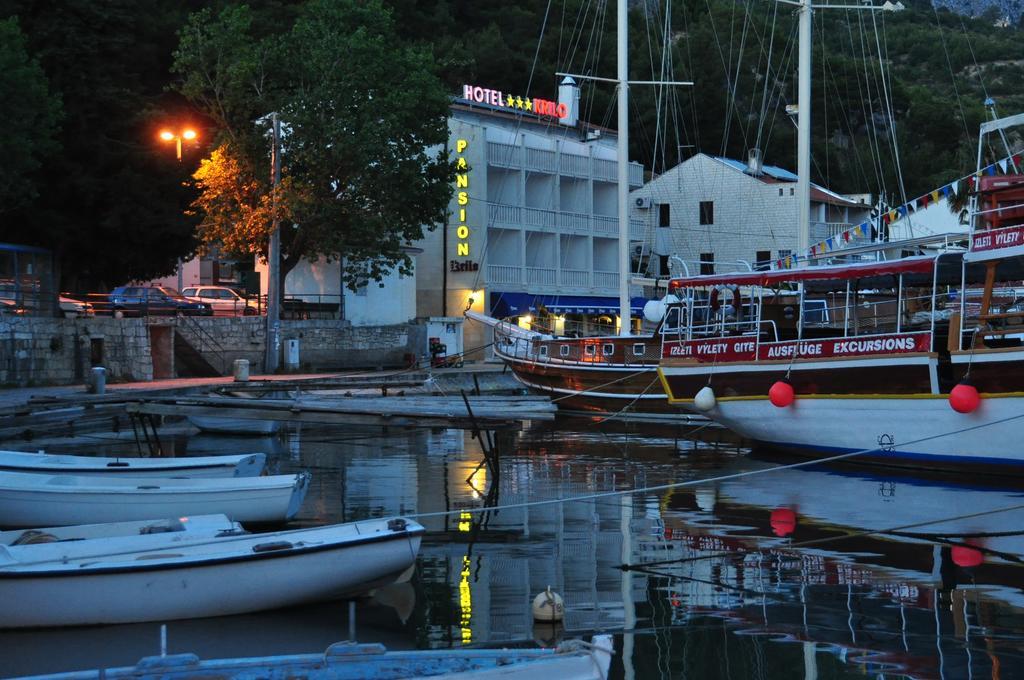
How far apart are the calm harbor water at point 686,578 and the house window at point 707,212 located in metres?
41.0

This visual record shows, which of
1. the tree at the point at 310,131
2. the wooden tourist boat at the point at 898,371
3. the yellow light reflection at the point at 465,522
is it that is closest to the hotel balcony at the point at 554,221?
the tree at the point at 310,131

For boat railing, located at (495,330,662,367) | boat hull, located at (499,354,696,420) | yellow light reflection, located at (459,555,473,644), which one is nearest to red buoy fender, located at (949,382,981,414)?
yellow light reflection, located at (459,555,473,644)

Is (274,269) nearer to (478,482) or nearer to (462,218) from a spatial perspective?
(462,218)

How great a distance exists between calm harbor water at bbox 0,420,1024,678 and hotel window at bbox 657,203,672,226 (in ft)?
137

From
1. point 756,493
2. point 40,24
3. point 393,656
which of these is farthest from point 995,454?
point 40,24

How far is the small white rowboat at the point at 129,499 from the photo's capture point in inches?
612

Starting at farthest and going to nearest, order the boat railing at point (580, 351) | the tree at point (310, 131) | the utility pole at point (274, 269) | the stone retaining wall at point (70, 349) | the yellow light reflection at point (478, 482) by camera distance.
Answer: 1. the tree at point (310, 131)
2. the utility pole at point (274, 269)
3. the boat railing at point (580, 351)
4. the stone retaining wall at point (70, 349)
5. the yellow light reflection at point (478, 482)

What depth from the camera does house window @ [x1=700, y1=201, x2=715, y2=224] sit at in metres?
65.0

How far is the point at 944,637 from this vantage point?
1167cm

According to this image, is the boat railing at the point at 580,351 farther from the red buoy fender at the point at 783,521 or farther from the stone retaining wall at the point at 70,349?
the red buoy fender at the point at 783,521

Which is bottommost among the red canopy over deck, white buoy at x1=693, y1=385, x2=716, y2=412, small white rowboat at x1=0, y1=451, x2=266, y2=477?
small white rowboat at x1=0, y1=451, x2=266, y2=477

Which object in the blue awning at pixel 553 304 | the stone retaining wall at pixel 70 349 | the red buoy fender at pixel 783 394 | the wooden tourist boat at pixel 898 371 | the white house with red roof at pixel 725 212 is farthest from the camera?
the white house with red roof at pixel 725 212

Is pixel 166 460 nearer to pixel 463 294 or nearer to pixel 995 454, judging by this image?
pixel 995 454

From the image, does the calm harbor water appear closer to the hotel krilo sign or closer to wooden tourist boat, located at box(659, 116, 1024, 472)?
wooden tourist boat, located at box(659, 116, 1024, 472)
